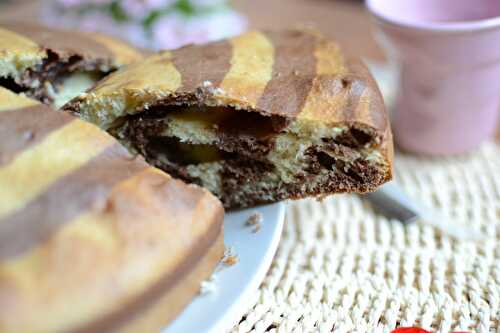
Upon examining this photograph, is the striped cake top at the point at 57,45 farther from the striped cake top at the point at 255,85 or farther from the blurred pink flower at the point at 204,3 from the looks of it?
the blurred pink flower at the point at 204,3

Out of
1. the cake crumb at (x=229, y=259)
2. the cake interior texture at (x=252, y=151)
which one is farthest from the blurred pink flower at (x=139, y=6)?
the cake crumb at (x=229, y=259)

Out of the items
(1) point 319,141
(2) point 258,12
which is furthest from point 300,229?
(2) point 258,12

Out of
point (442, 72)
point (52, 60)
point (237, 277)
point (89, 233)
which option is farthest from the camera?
point (442, 72)

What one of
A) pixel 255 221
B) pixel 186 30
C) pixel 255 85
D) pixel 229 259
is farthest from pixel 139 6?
pixel 229 259

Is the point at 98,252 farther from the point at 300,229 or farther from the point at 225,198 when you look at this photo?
the point at 300,229

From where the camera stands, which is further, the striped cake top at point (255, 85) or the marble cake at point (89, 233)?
the striped cake top at point (255, 85)

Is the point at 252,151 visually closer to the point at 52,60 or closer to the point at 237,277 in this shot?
the point at 237,277

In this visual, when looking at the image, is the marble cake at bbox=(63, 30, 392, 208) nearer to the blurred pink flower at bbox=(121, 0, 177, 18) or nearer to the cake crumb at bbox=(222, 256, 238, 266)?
the cake crumb at bbox=(222, 256, 238, 266)
